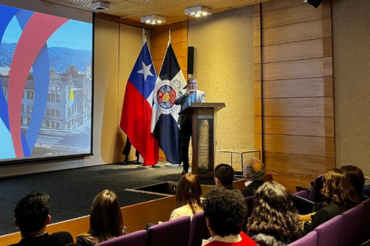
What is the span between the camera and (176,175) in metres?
5.83

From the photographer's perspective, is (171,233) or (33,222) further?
(171,233)

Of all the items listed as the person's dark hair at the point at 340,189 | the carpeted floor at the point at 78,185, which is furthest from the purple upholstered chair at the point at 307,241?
the carpeted floor at the point at 78,185

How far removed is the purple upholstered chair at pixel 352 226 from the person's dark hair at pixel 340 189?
0.06m

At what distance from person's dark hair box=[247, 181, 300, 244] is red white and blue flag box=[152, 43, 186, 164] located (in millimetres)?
4515

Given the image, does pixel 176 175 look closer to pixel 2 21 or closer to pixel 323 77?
pixel 323 77

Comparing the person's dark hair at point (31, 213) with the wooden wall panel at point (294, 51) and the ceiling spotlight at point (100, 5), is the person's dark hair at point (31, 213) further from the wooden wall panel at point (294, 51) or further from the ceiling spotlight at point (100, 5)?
the ceiling spotlight at point (100, 5)

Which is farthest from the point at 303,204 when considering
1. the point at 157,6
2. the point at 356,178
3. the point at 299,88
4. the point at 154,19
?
the point at 154,19

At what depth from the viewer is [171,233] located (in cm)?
225

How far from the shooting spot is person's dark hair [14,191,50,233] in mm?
1731

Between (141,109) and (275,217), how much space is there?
17.0 ft

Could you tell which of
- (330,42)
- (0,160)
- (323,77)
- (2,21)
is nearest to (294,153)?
(323,77)

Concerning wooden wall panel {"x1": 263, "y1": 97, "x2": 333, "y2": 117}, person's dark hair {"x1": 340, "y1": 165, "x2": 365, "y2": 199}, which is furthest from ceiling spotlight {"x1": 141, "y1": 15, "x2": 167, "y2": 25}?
person's dark hair {"x1": 340, "y1": 165, "x2": 365, "y2": 199}

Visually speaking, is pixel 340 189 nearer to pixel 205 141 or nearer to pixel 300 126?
pixel 205 141

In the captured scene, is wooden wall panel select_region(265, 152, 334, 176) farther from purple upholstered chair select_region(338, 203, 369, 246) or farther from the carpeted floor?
purple upholstered chair select_region(338, 203, 369, 246)
